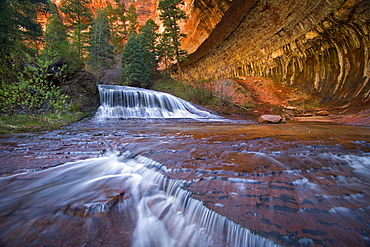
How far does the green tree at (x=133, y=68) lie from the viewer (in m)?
17.3

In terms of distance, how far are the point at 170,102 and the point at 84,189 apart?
10.6 metres

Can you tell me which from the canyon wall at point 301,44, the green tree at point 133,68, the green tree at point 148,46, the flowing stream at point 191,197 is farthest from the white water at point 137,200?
the green tree at point 148,46

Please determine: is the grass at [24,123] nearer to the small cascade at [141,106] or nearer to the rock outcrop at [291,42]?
the small cascade at [141,106]

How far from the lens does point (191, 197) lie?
4.56 feet

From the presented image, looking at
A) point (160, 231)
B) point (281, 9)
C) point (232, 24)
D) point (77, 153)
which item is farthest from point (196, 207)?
point (232, 24)

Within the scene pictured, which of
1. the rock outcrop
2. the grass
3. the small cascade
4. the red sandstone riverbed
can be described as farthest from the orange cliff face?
the red sandstone riverbed

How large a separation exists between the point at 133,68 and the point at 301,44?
1533cm

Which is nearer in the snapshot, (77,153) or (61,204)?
(61,204)

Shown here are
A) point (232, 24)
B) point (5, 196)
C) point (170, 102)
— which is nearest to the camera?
point (5, 196)

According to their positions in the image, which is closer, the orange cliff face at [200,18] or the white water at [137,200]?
the white water at [137,200]

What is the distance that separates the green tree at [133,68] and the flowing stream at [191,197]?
1582 cm

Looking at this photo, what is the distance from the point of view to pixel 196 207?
1301mm

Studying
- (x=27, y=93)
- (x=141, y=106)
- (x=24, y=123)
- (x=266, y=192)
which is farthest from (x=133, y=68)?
(x=266, y=192)

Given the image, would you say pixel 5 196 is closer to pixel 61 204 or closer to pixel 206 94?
pixel 61 204
